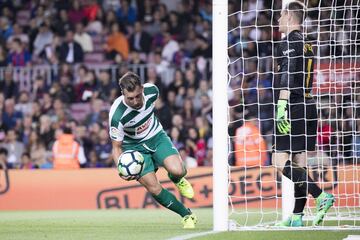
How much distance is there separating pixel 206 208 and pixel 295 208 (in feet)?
20.1

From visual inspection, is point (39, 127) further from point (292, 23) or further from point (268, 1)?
point (292, 23)

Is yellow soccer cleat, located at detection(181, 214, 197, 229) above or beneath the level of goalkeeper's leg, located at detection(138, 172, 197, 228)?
beneath

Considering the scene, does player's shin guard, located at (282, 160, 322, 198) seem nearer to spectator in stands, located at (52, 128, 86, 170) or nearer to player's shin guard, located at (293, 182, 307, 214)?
player's shin guard, located at (293, 182, 307, 214)

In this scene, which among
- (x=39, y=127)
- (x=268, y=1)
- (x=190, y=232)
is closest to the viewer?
(x=190, y=232)

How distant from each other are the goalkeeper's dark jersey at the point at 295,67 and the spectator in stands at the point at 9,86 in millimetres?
11802

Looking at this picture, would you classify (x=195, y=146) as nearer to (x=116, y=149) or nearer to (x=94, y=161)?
(x=94, y=161)

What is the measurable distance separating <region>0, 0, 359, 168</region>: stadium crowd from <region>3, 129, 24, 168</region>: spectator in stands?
0.7 inches

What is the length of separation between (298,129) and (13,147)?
34.4 feet

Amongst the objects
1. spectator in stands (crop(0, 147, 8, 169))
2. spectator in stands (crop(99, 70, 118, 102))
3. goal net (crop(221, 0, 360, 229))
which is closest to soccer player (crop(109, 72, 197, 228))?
goal net (crop(221, 0, 360, 229))

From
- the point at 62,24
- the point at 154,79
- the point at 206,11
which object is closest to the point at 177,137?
the point at 154,79

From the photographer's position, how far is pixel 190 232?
33.3 ft

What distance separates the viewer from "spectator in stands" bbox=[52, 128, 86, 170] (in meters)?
19.0

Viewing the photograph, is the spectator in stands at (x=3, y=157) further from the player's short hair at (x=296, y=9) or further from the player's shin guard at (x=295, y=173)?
the player's short hair at (x=296, y=9)

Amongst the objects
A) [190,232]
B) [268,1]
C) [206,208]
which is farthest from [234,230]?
[268,1]
